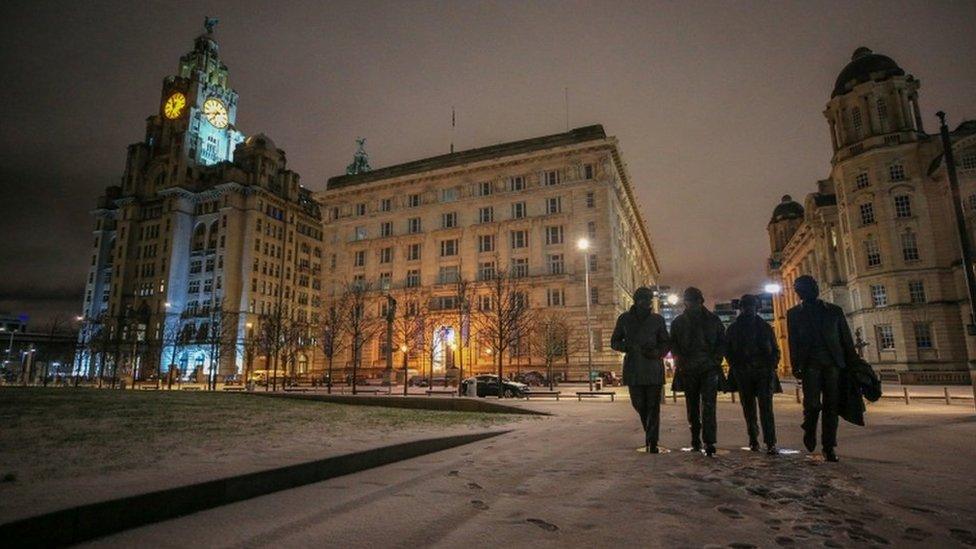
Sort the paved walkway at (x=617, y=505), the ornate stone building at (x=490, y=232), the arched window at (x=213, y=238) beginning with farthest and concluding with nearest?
the arched window at (x=213, y=238), the ornate stone building at (x=490, y=232), the paved walkway at (x=617, y=505)

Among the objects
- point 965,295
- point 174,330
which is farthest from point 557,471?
point 174,330

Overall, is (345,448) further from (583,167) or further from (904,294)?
(583,167)

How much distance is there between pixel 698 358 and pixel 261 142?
112227mm

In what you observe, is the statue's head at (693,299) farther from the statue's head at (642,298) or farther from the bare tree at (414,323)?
the bare tree at (414,323)

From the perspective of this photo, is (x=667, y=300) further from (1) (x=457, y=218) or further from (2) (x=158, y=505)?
(2) (x=158, y=505)

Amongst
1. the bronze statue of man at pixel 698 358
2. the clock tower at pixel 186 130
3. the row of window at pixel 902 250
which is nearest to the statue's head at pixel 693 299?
the bronze statue of man at pixel 698 358

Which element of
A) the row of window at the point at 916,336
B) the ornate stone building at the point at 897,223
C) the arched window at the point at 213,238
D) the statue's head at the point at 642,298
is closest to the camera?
the statue's head at the point at 642,298

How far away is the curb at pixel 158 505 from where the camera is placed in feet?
9.55

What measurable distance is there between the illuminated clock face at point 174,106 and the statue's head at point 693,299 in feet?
403

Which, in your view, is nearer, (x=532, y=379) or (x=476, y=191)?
(x=532, y=379)

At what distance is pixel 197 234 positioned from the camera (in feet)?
324

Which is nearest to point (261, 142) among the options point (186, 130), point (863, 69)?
point (186, 130)

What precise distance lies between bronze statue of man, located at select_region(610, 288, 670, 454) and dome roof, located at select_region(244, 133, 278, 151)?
361ft

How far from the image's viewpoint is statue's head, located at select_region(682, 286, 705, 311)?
23.1 feet
